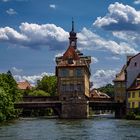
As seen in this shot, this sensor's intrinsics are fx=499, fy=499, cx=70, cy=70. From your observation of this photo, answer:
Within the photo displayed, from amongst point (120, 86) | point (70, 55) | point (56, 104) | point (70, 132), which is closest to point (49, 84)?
point (120, 86)

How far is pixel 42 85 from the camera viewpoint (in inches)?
Result: 7180

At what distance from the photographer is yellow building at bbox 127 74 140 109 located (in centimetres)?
11031

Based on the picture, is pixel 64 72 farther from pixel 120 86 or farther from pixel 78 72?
pixel 120 86

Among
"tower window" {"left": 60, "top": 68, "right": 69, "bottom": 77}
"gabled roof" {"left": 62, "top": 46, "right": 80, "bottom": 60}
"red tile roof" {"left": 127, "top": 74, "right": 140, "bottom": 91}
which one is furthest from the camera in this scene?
"gabled roof" {"left": 62, "top": 46, "right": 80, "bottom": 60}

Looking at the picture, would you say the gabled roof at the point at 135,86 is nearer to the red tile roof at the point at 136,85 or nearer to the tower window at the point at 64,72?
the red tile roof at the point at 136,85

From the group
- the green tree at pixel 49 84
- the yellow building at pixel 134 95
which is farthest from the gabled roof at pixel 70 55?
the green tree at pixel 49 84

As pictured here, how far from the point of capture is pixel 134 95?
11188cm

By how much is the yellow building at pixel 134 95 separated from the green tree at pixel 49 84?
64.5 m

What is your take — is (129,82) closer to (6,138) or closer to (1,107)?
(1,107)

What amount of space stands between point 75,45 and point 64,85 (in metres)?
28.7

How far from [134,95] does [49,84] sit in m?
71.8

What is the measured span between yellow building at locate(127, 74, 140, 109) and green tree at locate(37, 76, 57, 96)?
6447cm

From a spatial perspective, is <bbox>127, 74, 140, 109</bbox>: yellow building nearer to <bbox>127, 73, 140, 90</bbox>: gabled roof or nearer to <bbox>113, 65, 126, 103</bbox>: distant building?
<bbox>127, 73, 140, 90</bbox>: gabled roof

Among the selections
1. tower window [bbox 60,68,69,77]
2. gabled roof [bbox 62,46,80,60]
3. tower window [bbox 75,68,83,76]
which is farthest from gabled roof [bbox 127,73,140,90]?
gabled roof [bbox 62,46,80,60]
